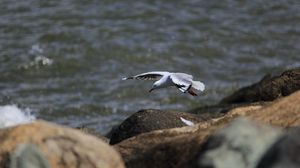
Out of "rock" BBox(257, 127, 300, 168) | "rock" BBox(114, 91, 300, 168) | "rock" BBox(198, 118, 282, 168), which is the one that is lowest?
"rock" BBox(114, 91, 300, 168)

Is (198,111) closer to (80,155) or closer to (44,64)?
(44,64)

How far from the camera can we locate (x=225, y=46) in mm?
14031

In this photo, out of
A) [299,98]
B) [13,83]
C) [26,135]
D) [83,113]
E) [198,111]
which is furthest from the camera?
[13,83]

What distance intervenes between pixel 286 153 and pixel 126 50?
10.1m

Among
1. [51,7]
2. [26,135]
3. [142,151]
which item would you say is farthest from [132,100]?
[26,135]

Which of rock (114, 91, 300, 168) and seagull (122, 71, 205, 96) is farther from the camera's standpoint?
seagull (122, 71, 205, 96)

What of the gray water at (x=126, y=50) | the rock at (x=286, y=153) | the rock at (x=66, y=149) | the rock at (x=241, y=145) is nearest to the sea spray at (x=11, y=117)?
the gray water at (x=126, y=50)

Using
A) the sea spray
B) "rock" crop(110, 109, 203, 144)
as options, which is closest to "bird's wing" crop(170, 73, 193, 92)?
"rock" crop(110, 109, 203, 144)

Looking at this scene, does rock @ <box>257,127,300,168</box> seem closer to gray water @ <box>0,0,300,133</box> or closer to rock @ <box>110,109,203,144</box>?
rock @ <box>110,109,203,144</box>

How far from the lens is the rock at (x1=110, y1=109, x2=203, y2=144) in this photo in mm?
6508

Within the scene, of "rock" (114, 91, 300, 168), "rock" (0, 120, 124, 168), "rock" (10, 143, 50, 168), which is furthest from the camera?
"rock" (114, 91, 300, 168)

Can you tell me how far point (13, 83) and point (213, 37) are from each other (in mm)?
3402

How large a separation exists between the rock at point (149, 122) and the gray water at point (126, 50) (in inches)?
153

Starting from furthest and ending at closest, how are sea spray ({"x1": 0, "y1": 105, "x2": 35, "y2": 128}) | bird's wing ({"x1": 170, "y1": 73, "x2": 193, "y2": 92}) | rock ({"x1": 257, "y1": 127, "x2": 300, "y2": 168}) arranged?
bird's wing ({"x1": 170, "y1": 73, "x2": 193, "y2": 92}) < sea spray ({"x1": 0, "y1": 105, "x2": 35, "y2": 128}) < rock ({"x1": 257, "y1": 127, "x2": 300, "y2": 168})
